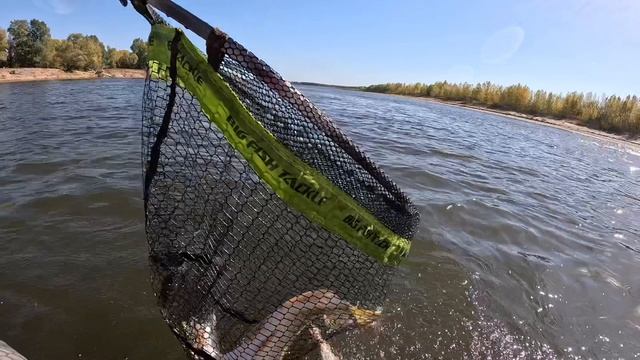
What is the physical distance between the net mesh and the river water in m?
0.83

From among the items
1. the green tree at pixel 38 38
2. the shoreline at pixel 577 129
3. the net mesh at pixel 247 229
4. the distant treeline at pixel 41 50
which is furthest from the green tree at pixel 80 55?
the net mesh at pixel 247 229

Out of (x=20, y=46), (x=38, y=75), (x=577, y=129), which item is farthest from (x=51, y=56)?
(x=577, y=129)

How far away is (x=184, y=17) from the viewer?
1.94 meters

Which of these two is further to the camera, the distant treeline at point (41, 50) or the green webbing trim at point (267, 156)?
the distant treeline at point (41, 50)

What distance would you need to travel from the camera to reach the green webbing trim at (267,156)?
192cm

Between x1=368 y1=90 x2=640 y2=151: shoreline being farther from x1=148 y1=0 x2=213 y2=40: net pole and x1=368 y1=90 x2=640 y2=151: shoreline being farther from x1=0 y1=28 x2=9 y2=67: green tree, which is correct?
x1=0 y1=28 x2=9 y2=67: green tree

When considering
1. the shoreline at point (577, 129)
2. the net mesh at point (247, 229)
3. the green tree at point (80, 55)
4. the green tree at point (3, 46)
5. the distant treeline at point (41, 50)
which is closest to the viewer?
the net mesh at point (247, 229)

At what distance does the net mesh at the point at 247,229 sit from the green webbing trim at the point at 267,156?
0.31ft

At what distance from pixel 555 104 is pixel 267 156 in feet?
156

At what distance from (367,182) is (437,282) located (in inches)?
110

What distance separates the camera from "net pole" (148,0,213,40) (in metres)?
1.90

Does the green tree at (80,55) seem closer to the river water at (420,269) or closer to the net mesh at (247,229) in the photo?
the river water at (420,269)

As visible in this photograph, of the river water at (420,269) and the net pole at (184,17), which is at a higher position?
the net pole at (184,17)

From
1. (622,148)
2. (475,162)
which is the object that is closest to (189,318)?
(475,162)
